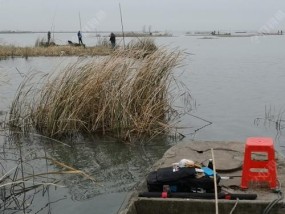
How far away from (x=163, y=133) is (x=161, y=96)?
0.90 m

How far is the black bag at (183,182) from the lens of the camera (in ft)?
15.1

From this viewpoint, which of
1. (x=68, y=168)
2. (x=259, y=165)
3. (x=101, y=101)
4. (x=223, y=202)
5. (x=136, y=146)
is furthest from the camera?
(x=101, y=101)

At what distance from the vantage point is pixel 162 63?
9.36 m

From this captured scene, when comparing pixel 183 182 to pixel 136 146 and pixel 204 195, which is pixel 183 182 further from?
pixel 136 146

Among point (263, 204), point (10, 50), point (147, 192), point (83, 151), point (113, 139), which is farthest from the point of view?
point (10, 50)

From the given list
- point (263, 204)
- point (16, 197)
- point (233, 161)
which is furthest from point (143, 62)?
point (263, 204)

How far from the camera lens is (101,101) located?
884 cm

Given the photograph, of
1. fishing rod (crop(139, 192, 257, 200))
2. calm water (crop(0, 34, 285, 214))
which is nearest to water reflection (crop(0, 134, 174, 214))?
calm water (crop(0, 34, 285, 214))

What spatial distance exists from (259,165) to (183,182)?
0.87 metres

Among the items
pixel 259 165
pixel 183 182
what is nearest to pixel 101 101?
pixel 183 182

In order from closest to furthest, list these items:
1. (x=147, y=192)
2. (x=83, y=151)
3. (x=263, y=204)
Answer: (x=263, y=204) → (x=147, y=192) → (x=83, y=151)

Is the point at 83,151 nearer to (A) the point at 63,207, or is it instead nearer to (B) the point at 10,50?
(A) the point at 63,207

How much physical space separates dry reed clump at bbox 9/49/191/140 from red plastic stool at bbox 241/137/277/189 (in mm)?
4007

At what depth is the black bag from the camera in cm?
Result: 462
